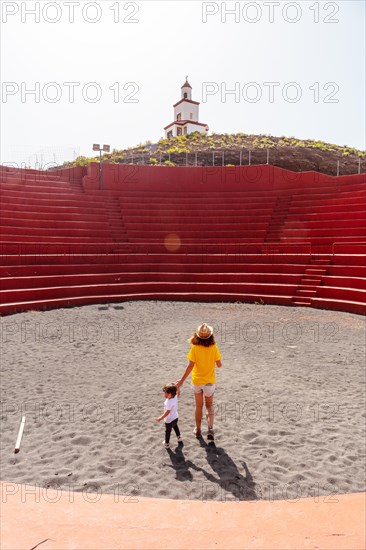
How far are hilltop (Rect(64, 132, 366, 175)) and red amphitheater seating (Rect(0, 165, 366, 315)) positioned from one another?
1229 cm

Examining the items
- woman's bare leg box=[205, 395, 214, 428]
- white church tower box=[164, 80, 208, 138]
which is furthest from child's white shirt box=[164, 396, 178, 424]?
white church tower box=[164, 80, 208, 138]

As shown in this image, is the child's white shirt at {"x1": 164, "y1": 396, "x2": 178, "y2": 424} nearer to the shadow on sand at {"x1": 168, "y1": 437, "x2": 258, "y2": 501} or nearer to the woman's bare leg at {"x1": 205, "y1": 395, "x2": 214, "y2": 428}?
the shadow on sand at {"x1": 168, "y1": 437, "x2": 258, "y2": 501}

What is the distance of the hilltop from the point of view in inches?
1481

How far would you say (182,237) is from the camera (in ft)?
Answer: 58.7

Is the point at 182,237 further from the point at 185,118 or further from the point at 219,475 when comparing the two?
the point at 185,118

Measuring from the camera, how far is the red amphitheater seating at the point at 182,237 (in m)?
13.8

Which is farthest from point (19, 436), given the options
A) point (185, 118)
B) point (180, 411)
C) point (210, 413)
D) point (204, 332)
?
point (185, 118)

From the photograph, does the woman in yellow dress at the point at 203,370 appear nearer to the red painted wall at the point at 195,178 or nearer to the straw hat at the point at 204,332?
the straw hat at the point at 204,332

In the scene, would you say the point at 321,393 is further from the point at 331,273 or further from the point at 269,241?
the point at 269,241

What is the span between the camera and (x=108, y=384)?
262 inches

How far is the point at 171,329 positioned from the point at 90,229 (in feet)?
29.0

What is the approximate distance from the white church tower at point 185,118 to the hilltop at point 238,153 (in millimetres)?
11332

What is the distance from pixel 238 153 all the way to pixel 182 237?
25515mm

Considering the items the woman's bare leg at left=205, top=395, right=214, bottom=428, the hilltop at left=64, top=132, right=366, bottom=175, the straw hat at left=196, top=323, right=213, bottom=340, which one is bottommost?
the woman's bare leg at left=205, top=395, right=214, bottom=428
